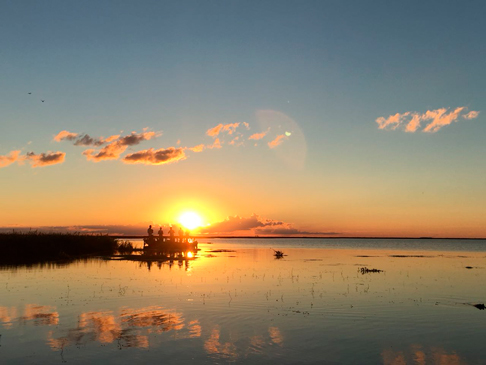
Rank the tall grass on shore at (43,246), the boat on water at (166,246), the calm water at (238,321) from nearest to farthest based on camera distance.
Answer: the calm water at (238,321) → the tall grass on shore at (43,246) → the boat on water at (166,246)

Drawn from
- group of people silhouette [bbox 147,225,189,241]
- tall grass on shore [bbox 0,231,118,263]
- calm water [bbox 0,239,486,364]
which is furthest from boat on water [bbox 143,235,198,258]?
calm water [bbox 0,239,486,364]

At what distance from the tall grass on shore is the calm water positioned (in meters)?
23.5

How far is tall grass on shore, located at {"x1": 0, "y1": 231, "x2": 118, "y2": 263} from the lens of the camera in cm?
5666

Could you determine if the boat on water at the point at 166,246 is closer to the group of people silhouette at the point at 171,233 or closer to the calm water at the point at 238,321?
the group of people silhouette at the point at 171,233

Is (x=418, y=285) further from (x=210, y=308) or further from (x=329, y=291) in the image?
(x=210, y=308)

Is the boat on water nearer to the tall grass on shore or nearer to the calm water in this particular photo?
the tall grass on shore

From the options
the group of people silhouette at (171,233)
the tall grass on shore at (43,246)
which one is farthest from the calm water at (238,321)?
the group of people silhouette at (171,233)

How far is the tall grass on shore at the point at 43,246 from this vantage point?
186 feet

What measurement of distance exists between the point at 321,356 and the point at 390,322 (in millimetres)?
7241

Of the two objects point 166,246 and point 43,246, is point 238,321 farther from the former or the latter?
point 166,246

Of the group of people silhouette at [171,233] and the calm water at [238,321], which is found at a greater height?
the group of people silhouette at [171,233]

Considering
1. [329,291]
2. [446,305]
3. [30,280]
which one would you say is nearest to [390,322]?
[446,305]

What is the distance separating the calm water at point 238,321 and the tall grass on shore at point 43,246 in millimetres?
23503

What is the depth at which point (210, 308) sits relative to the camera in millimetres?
22953
